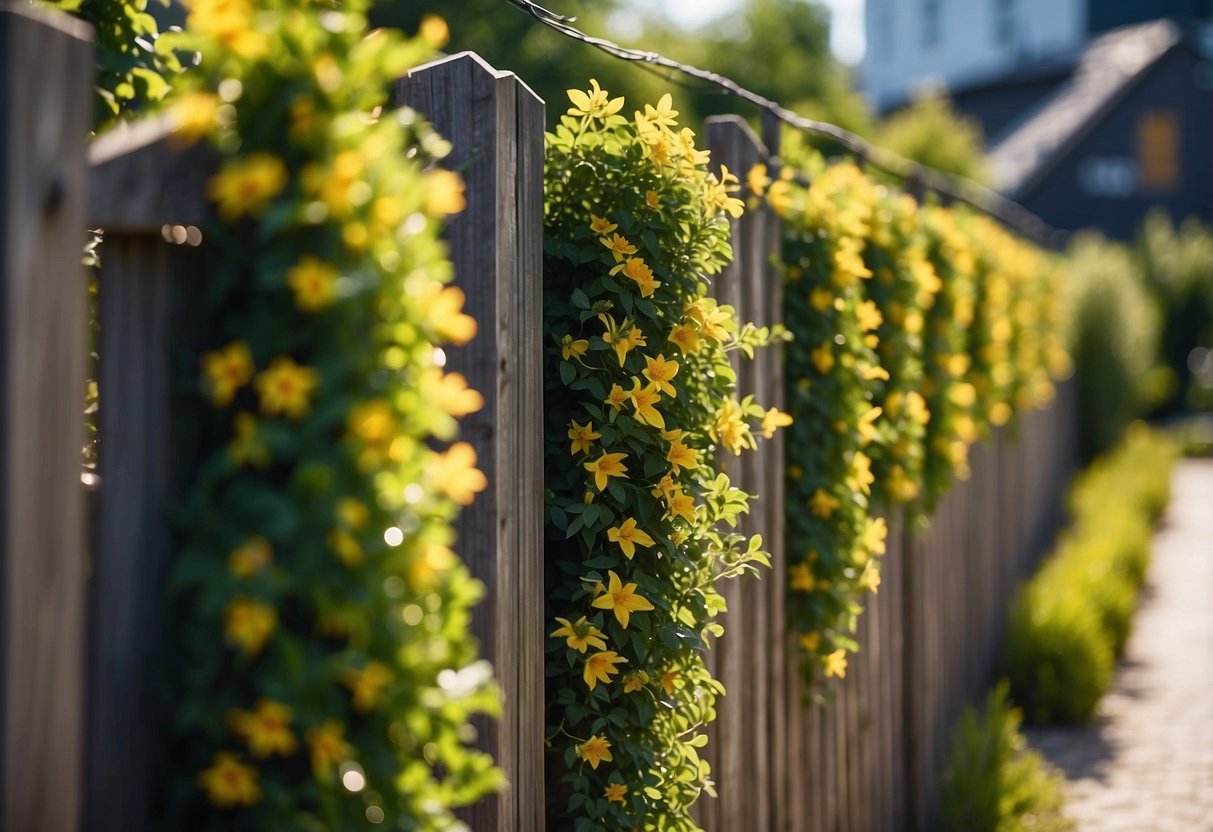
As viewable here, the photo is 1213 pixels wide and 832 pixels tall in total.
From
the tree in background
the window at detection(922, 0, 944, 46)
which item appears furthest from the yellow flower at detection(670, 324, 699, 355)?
the window at detection(922, 0, 944, 46)

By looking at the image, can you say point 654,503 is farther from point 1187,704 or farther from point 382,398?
point 1187,704

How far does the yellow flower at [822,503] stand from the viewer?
3.70 metres

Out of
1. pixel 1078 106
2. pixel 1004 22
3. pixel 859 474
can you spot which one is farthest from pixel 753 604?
pixel 1004 22

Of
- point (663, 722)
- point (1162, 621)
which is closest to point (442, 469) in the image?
point (663, 722)

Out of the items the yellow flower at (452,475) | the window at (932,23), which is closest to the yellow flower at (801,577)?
the yellow flower at (452,475)

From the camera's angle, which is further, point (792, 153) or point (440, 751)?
point (792, 153)

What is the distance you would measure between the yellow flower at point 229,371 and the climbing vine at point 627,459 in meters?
1.06

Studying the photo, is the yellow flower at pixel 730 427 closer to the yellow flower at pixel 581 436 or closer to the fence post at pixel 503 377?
the yellow flower at pixel 581 436

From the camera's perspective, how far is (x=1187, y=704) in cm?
686

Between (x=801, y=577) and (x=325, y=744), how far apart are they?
2.41 m

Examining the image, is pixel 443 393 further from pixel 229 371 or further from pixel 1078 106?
pixel 1078 106

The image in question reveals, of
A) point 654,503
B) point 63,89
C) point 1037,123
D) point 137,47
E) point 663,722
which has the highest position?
point 1037,123

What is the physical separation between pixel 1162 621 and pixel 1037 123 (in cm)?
2022

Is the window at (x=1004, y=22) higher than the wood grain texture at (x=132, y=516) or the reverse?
higher
